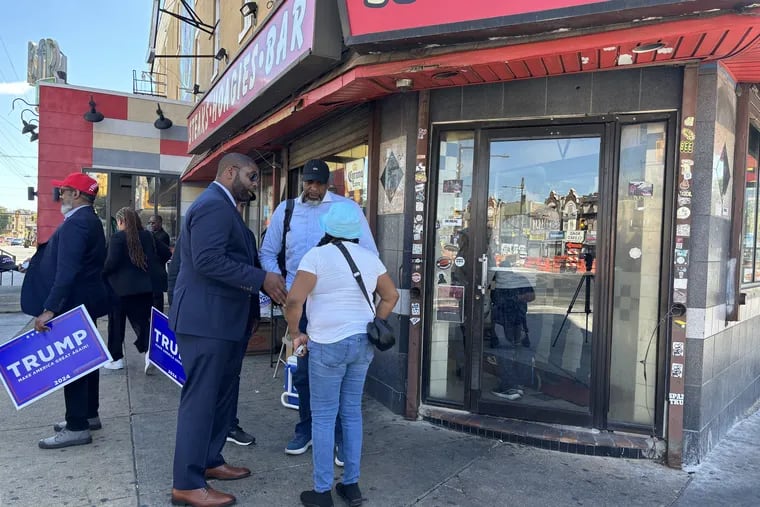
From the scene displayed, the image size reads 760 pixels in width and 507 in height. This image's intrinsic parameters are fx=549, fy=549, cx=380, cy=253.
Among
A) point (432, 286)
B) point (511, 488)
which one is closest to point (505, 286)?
point (432, 286)

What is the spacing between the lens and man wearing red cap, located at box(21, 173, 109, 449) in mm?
3621

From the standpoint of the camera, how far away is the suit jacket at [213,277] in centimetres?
285

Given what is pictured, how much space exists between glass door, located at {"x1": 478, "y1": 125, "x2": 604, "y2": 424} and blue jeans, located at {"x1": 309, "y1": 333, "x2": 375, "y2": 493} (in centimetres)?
175

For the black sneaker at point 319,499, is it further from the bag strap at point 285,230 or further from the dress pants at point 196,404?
the bag strap at point 285,230

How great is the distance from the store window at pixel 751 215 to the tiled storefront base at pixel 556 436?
200 cm

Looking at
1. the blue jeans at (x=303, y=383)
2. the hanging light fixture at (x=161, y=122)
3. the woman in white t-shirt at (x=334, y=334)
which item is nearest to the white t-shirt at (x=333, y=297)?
the woman in white t-shirt at (x=334, y=334)

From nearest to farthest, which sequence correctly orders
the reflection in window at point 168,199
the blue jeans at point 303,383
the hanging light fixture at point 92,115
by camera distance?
the blue jeans at point 303,383 < the hanging light fixture at point 92,115 < the reflection in window at point 168,199

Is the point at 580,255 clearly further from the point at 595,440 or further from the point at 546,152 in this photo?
the point at 595,440

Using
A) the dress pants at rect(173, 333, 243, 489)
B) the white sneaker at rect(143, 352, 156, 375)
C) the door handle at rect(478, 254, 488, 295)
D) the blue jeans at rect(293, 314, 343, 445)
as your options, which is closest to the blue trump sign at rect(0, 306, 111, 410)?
the dress pants at rect(173, 333, 243, 489)

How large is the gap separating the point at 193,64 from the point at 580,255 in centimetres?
1249

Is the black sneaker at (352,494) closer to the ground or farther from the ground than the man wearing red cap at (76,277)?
closer to the ground

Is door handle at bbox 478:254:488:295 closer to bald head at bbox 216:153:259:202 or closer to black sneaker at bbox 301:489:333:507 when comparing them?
bald head at bbox 216:153:259:202

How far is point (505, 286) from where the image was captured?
4355 millimetres

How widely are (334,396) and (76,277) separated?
2075 mm
